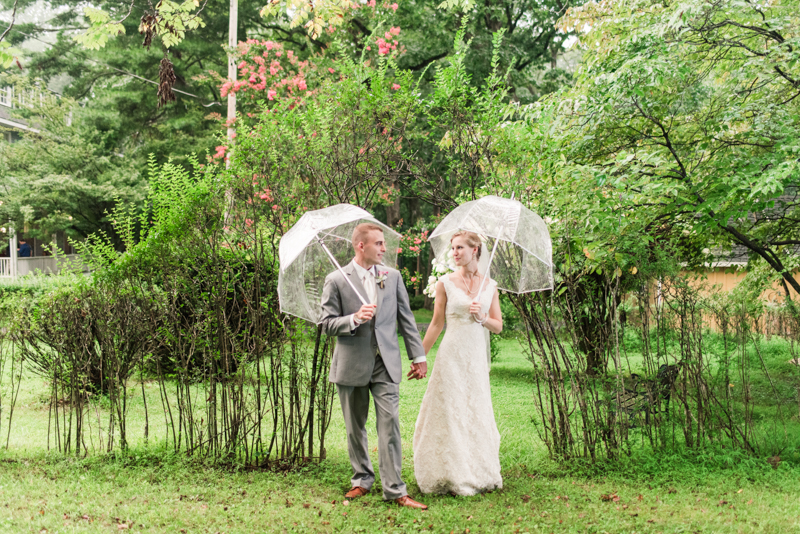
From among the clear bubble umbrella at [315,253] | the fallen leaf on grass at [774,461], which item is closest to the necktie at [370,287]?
the clear bubble umbrella at [315,253]

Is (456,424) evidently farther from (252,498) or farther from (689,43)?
(689,43)

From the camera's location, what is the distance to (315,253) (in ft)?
15.0

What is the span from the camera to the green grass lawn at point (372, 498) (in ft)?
13.2

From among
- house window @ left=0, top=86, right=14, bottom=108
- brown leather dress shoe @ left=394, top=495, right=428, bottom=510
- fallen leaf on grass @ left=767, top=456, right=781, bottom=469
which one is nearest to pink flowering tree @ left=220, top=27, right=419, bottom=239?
brown leather dress shoe @ left=394, top=495, right=428, bottom=510

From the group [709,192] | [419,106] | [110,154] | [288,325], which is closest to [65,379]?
[288,325]

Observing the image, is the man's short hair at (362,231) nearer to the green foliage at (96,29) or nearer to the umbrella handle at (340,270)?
the umbrella handle at (340,270)

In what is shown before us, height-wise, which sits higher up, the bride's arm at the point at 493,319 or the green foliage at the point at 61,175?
the green foliage at the point at 61,175

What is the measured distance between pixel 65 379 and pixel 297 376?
2.52 meters

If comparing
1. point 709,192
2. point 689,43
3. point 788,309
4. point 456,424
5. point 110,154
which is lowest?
point 456,424

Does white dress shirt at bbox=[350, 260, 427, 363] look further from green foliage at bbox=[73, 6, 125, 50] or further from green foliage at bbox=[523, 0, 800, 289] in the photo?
green foliage at bbox=[73, 6, 125, 50]

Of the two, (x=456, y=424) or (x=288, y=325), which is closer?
(x=456, y=424)

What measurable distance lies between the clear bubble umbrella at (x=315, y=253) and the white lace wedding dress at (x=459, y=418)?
0.75m

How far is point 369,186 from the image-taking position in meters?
5.54

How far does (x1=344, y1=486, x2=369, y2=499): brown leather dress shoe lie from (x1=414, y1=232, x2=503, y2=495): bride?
1.44 ft
